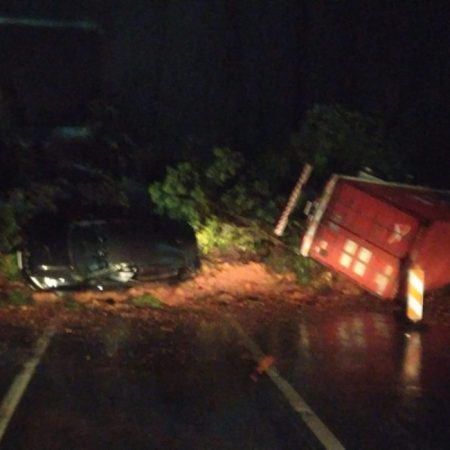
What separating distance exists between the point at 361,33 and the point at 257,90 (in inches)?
131

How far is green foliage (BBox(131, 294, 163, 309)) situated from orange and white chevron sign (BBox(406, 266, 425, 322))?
135 inches

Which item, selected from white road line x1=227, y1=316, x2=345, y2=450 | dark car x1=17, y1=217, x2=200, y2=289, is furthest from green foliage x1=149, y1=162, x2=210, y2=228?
white road line x1=227, y1=316, x2=345, y2=450

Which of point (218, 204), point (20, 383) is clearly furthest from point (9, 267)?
point (20, 383)

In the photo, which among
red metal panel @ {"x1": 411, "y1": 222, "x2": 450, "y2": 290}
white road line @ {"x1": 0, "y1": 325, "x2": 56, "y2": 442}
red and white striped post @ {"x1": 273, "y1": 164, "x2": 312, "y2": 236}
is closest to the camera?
white road line @ {"x1": 0, "y1": 325, "x2": 56, "y2": 442}

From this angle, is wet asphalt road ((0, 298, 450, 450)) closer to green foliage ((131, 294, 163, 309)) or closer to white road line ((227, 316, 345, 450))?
white road line ((227, 316, 345, 450))

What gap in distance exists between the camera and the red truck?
530 inches

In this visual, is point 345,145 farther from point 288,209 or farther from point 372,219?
point 372,219

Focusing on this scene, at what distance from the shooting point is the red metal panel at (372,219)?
1351cm

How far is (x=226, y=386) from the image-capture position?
901 cm

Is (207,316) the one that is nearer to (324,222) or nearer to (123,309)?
(123,309)

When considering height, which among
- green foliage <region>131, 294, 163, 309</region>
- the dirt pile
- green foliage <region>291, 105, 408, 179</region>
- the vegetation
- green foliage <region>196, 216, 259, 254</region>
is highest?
green foliage <region>291, 105, 408, 179</region>

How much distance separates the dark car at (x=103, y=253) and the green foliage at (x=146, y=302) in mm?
479

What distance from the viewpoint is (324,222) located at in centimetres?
1483

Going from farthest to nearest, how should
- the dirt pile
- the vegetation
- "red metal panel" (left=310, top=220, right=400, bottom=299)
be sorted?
1. the vegetation
2. "red metal panel" (left=310, top=220, right=400, bottom=299)
3. the dirt pile
